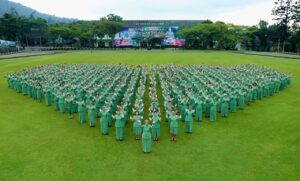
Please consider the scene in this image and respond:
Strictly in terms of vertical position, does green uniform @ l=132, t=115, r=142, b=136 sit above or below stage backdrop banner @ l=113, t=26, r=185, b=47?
below

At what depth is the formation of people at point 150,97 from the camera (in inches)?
565

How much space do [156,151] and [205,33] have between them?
70946 millimetres

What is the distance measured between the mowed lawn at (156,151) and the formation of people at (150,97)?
25.7 inches

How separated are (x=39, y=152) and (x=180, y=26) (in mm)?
95041

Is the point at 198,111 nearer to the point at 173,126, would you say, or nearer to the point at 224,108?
the point at 224,108

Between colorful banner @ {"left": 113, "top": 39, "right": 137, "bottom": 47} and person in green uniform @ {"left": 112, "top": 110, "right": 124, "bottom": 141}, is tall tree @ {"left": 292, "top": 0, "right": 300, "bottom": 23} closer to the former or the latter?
colorful banner @ {"left": 113, "top": 39, "right": 137, "bottom": 47}

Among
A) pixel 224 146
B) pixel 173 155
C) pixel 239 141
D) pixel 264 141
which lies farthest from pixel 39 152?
pixel 264 141

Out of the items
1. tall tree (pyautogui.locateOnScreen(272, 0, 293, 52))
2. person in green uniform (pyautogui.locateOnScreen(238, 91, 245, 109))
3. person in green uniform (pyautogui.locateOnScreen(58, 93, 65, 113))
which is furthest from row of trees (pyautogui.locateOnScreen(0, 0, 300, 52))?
person in green uniform (pyautogui.locateOnScreen(58, 93, 65, 113))

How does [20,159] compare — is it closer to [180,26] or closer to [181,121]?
[181,121]

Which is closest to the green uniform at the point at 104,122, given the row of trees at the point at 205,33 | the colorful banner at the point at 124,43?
the row of trees at the point at 205,33

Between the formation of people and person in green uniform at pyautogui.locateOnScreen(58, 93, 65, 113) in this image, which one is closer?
the formation of people

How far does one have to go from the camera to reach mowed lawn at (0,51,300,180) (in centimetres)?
1088

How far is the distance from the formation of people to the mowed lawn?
0.65 meters

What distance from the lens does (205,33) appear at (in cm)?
8038
